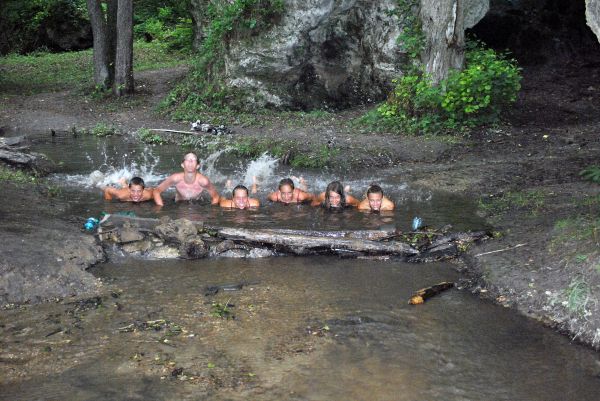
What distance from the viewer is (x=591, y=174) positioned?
1020 centimetres

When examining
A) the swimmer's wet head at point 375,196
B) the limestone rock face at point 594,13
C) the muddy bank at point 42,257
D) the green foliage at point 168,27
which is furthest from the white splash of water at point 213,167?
the green foliage at point 168,27

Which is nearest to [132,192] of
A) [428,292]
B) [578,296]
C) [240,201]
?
[240,201]

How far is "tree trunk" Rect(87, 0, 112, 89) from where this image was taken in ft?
63.9

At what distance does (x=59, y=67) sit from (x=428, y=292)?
21575 millimetres

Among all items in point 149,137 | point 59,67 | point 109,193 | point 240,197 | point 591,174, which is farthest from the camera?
point 59,67

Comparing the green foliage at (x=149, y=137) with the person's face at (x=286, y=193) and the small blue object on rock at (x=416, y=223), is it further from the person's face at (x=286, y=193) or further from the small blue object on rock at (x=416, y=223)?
the small blue object on rock at (x=416, y=223)

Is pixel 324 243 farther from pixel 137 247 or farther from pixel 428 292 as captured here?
pixel 137 247

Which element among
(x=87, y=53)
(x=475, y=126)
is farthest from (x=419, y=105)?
(x=87, y=53)

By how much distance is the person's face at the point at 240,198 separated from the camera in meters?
10.5

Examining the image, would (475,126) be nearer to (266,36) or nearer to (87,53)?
(266,36)

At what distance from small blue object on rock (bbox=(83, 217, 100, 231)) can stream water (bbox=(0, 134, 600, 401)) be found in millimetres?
1038

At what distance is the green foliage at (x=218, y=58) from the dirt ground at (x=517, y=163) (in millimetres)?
976

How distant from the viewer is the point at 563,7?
66.8 feet

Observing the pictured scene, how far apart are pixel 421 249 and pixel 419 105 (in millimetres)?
7227
